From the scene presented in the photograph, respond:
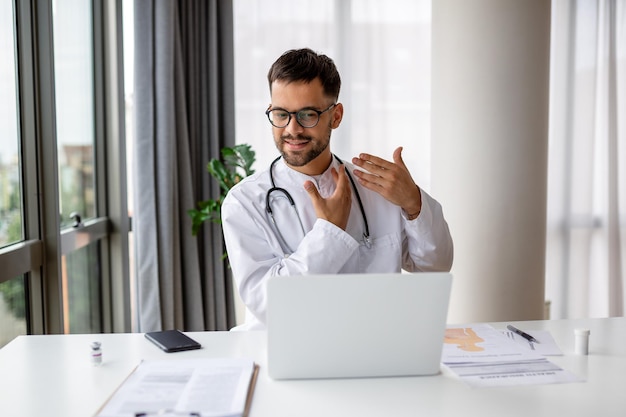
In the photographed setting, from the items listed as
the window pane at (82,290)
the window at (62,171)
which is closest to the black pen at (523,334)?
the window at (62,171)

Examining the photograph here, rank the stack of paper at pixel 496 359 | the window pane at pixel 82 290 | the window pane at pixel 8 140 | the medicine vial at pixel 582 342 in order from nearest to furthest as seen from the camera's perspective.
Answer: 1. the stack of paper at pixel 496 359
2. the medicine vial at pixel 582 342
3. the window pane at pixel 8 140
4. the window pane at pixel 82 290

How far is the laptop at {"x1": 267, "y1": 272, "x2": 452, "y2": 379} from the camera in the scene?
1.27 meters

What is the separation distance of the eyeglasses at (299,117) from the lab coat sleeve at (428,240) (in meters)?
0.42

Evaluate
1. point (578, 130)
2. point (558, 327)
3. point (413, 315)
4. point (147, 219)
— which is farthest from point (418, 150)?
point (413, 315)

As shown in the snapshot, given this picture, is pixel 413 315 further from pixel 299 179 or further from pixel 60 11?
pixel 60 11

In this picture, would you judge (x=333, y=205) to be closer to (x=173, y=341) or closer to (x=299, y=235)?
(x=299, y=235)

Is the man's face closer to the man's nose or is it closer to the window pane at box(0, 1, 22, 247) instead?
the man's nose

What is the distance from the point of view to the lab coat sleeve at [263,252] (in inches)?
72.7

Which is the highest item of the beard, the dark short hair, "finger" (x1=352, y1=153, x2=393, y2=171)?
the dark short hair

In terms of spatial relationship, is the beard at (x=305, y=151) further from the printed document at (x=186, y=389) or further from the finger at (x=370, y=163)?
the printed document at (x=186, y=389)

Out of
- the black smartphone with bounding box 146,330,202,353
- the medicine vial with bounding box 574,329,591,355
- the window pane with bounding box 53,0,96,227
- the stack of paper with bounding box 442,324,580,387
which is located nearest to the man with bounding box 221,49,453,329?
the black smartphone with bounding box 146,330,202,353

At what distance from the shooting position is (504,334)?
64.7 inches

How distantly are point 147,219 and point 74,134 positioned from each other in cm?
55

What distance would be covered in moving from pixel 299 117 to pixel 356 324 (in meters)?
0.86
